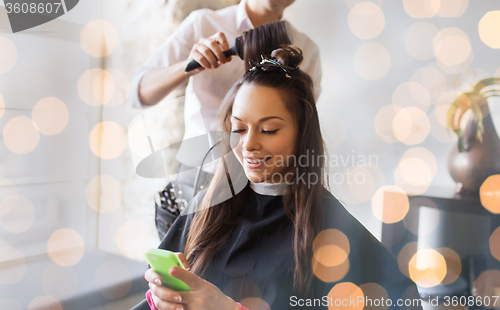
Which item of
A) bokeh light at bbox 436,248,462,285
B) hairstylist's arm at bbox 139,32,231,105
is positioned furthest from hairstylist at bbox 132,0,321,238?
bokeh light at bbox 436,248,462,285

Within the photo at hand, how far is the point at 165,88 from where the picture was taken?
0.83 metres

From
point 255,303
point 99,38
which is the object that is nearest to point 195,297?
point 255,303

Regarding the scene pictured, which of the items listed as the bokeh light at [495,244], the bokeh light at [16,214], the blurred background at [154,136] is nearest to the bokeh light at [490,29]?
the blurred background at [154,136]

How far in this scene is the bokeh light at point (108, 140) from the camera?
36.6 inches

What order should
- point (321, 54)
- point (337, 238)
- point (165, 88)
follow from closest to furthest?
1. point (337, 238)
2. point (321, 54)
3. point (165, 88)

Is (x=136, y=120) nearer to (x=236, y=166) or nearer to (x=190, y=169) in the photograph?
(x=190, y=169)

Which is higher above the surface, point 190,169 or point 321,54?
point 321,54

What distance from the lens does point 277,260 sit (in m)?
0.61

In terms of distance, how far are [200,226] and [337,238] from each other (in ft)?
0.98

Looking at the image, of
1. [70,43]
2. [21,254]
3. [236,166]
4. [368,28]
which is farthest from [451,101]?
[21,254]

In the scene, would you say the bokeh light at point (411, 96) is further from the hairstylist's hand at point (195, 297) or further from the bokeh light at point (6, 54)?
the bokeh light at point (6, 54)

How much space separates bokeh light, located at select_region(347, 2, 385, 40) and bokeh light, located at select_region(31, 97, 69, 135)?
781 mm

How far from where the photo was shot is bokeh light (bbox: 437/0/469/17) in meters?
0.63

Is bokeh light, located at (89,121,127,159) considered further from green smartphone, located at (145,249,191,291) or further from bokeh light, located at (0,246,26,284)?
green smartphone, located at (145,249,191,291)
